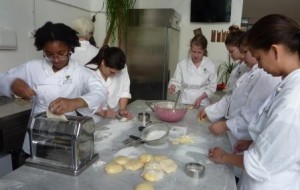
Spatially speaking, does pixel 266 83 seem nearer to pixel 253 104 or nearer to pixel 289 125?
pixel 253 104

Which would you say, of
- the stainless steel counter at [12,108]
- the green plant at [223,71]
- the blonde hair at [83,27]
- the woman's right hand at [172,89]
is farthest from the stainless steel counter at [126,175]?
the green plant at [223,71]

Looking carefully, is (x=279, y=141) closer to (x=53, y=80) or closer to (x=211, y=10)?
(x=53, y=80)

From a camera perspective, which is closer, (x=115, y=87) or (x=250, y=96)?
(x=250, y=96)

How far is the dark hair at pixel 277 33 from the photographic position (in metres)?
0.83

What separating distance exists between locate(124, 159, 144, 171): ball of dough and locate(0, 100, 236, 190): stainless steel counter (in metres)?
0.02

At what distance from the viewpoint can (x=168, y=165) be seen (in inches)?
41.6

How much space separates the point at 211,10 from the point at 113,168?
135 inches

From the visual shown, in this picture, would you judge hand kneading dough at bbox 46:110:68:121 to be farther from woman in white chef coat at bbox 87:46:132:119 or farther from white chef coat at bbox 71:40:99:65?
white chef coat at bbox 71:40:99:65

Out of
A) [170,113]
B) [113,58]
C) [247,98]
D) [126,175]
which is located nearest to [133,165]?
[126,175]

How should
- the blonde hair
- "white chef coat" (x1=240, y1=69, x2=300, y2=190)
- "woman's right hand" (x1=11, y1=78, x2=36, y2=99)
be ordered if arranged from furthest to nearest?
1. the blonde hair
2. "woman's right hand" (x1=11, y1=78, x2=36, y2=99)
3. "white chef coat" (x1=240, y1=69, x2=300, y2=190)

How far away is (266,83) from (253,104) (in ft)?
0.43

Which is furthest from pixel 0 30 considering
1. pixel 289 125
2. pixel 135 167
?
pixel 289 125

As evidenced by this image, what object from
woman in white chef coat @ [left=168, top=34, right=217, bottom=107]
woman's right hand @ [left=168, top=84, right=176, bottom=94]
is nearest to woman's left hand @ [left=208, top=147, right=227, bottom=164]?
woman's right hand @ [left=168, top=84, right=176, bottom=94]

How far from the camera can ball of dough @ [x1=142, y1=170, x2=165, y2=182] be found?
37.8 inches
